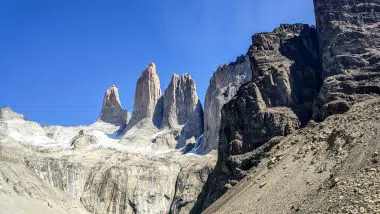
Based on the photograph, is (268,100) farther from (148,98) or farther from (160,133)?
(148,98)

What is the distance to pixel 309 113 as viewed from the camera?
71812mm

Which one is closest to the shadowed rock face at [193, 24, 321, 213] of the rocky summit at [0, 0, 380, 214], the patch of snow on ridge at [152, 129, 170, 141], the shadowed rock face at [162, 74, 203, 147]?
the rocky summit at [0, 0, 380, 214]

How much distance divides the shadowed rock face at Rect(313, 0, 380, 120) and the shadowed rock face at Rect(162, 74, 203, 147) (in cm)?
9766

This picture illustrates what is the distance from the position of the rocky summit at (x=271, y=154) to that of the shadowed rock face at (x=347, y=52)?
129mm

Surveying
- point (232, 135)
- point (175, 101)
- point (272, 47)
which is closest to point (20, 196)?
point (232, 135)

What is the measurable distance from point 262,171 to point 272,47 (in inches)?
1067

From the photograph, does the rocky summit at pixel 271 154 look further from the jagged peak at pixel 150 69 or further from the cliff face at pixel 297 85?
the jagged peak at pixel 150 69

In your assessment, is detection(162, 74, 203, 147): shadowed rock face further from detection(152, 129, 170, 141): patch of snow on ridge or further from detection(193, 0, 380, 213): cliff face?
detection(193, 0, 380, 213): cliff face

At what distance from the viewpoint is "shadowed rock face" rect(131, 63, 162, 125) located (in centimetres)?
19131

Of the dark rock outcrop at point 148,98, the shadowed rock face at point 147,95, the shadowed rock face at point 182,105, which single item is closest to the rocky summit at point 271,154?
the shadowed rock face at point 182,105

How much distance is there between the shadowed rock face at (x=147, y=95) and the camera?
19131 cm

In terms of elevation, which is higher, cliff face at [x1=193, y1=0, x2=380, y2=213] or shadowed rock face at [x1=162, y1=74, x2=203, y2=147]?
shadowed rock face at [x1=162, y1=74, x2=203, y2=147]

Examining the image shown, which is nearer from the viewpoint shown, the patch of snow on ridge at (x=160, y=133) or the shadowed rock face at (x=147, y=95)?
the patch of snow on ridge at (x=160, y=133)

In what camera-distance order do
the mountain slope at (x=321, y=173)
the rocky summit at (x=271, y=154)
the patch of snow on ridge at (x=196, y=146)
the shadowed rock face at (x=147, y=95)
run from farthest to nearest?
the shadowed rock face at (x=147, y=95), the patch of snow on ridge at (x=196, y=146), the rocky summit at (x=271, y=154), the mountain slope at (x=321, y=173)
